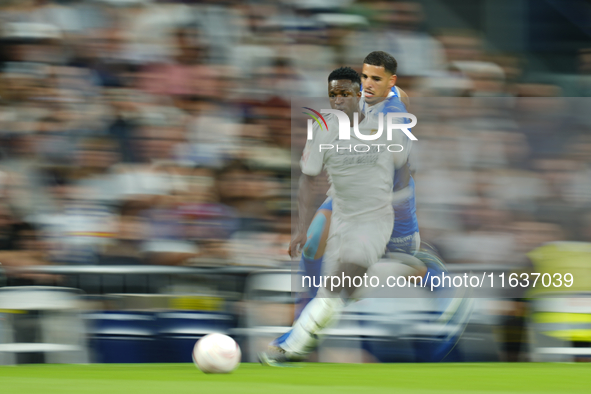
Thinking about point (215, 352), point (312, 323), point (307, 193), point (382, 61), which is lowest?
point (215, 352)

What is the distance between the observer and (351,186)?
5.41 metres

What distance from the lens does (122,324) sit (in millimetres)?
5746

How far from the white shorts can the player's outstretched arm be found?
8.0 inches

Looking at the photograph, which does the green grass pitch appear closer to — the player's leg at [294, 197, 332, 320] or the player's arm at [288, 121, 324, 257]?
the player's leg at [294, 197, 332, 320]

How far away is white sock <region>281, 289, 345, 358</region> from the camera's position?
4781mm

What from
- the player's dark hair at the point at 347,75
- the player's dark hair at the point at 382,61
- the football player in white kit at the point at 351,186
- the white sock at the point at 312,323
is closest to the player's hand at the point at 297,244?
the football player in white kit at the point at 351,186

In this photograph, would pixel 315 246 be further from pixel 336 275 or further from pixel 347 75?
pixel 347 75

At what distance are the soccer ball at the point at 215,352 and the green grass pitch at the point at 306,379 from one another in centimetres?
7

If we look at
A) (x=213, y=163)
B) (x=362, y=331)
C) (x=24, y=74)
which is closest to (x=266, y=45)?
(x=213, y=163)

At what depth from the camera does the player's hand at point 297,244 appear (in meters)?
5.51

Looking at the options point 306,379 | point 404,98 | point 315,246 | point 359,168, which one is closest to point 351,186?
point 359,168

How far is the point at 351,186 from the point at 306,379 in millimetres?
1625

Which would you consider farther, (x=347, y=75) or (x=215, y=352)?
(x=347, y=75)

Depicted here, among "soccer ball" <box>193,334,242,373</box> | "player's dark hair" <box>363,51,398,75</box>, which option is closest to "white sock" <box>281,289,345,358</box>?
"soccer ball" <box>193,334,242,373</box>
